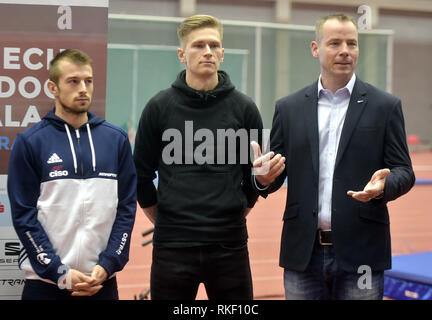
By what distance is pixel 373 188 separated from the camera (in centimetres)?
199

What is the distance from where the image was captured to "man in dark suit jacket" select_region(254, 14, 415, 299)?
2113 millimetres

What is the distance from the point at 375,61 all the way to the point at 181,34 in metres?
6.73

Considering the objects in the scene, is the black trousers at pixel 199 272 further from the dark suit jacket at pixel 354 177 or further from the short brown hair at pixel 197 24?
the short brown hair at pixel 197 24

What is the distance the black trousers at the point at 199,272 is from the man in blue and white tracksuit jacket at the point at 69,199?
0.61ft

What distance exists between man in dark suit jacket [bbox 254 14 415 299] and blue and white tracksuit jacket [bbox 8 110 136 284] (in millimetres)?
633

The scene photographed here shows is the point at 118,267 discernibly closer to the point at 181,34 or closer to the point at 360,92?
the point at 181,34

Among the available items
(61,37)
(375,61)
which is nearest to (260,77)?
(375,61)

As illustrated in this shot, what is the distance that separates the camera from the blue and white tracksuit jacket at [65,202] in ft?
6.84

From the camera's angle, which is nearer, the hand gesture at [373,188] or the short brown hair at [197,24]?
the hand gesture at [373,188]
